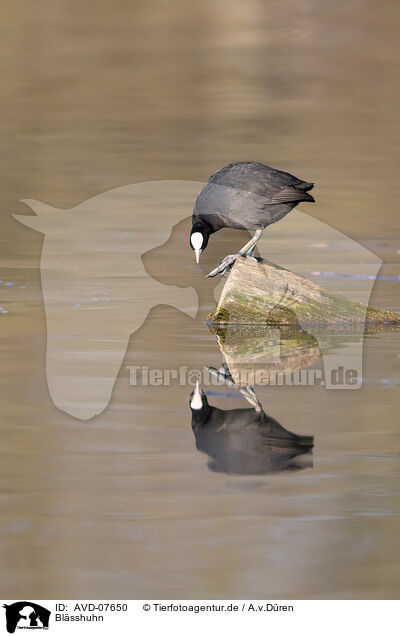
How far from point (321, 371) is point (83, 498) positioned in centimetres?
219

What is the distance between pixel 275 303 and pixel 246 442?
2410 millimetres

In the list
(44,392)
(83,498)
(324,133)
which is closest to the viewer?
(83,498)

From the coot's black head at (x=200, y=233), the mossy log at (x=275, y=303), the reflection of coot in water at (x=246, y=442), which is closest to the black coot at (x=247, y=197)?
the coot's black head at (x=200, y=233)

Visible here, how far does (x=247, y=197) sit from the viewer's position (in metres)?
7.21

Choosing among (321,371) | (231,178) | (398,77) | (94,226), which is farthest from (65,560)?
(398,77)

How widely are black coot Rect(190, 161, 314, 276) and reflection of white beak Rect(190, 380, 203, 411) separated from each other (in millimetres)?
1755

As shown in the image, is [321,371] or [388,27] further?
[388,27]

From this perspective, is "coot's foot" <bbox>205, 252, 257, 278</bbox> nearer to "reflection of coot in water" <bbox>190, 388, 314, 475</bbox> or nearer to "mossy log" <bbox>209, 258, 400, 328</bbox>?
"mossy log" <bbox>209, 258, 400, 328</bbox>

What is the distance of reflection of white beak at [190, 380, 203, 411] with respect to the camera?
5.50m

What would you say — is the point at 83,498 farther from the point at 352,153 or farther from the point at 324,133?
the point at 324,133

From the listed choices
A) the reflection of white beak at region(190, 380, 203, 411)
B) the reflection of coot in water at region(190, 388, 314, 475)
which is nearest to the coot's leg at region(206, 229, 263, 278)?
the reflection of white beak at region(190, 380, 203, 411)

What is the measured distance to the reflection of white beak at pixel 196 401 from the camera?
5496mm

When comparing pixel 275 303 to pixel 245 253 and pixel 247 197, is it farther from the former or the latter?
pixel 247 197

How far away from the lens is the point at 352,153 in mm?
14391
